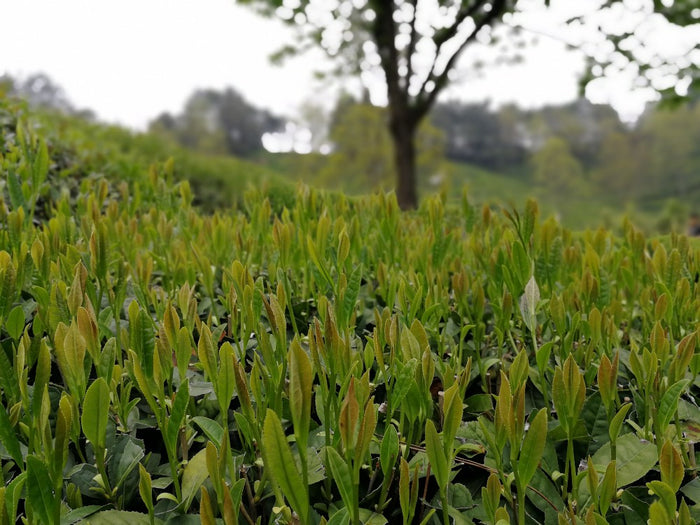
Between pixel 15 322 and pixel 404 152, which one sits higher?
pixel 404 152

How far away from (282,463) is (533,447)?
1.26 feet

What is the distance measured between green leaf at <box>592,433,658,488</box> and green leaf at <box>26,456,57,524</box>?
3.07 ft

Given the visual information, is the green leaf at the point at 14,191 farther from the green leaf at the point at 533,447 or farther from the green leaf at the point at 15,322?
the green leaf at the point at 533,447

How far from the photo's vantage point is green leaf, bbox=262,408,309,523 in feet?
2.42

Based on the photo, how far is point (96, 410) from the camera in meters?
0.88

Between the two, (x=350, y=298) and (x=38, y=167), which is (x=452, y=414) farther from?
(x=38, y=167)

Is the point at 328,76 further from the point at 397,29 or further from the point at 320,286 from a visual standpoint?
the point at 320,286

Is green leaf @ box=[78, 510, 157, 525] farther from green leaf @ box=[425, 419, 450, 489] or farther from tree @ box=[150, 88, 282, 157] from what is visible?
tree @ box=[150, 88, 282, 157]

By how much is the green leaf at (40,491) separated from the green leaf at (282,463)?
0.32 m

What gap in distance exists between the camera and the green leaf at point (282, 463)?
2.42 ft

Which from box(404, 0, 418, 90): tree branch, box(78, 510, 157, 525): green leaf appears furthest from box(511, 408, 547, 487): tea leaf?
box(404, 0, 418, 90): tree branch

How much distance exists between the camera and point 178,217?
2488 mm

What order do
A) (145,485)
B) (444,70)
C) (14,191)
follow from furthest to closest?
(444,70) → (14,191) → (145,485)

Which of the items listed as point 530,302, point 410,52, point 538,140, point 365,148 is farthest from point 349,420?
point 538,140
